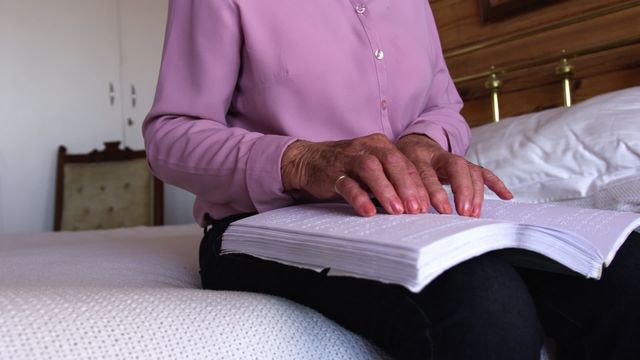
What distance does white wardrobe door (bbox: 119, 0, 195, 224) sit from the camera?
11.3 ft

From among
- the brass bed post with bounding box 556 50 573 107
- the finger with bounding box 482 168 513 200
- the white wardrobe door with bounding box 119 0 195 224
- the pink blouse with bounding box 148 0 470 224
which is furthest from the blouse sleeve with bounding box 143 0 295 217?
the white wardrobe door with bounding box 119 0 195 224

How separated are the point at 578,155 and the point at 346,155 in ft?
2.27

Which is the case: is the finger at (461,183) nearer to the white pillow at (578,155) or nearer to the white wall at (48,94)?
the white pillow at (578,155)

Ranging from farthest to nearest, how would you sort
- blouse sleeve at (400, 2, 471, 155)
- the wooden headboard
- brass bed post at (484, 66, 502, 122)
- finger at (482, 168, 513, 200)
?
1. brass bed post at (484, 66, 502, 122)
2. the wooden headboard
3. blouse sleeve at (400, 2, 471, 155)
4. finger at (482, 168, 513, 200)

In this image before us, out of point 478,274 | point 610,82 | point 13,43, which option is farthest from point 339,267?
point 13,43

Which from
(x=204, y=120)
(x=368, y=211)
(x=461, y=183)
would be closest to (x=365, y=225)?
(x=368, y=211)

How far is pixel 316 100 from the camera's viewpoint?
80 cm

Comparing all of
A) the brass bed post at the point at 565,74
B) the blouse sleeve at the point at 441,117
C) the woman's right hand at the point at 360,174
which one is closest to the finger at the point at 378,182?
the woman's right hand at the point at 360,174

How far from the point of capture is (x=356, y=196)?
0.55 m

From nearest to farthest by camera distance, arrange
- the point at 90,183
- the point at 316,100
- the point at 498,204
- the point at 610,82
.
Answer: the point at 498,204
the point at 316,100
the point at 610,82
the point at 90,183

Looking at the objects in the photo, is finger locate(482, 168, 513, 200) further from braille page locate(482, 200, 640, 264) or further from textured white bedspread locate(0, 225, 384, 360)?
textured white bedspread locate(0, 225, 384, 360)

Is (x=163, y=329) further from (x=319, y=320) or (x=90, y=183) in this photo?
(x=90, y=183)

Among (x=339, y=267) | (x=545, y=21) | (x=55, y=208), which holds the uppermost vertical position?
(x=545, y=21)

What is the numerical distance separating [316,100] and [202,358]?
42 cm
